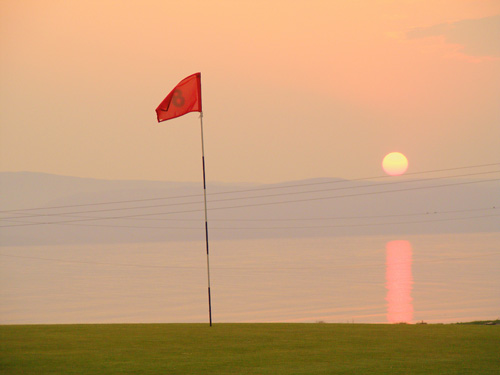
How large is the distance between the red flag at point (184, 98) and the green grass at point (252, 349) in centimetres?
831

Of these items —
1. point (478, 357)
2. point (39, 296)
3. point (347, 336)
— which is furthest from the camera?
point (39, 296)

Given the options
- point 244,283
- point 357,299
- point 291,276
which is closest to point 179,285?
point 244,283

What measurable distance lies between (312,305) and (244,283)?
152ft

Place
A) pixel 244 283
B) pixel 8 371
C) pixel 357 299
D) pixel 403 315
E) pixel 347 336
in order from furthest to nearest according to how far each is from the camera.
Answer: pixel 244 283 < pixel 357 299 < pixel 403 315 < pixel 347 336 < pixel 8 371

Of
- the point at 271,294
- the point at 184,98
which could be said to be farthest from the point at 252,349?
the point at 271,294

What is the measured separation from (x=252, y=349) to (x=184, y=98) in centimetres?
1149

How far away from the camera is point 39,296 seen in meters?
124

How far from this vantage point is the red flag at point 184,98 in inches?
1130

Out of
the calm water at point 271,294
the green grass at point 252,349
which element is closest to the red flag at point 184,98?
the green grass at point 252,349

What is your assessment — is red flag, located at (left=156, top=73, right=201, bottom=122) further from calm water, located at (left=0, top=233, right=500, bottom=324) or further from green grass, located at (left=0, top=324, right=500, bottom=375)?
calm water, located at (left=0, top=233, right=500, bottom=324)

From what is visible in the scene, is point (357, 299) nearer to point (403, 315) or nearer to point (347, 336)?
point (403, 315)

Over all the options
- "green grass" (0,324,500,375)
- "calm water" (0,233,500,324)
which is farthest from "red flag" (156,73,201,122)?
"calm water" (0,233,500,324)

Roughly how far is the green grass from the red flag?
8311mm

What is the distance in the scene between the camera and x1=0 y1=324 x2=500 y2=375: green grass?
18.3 metres
